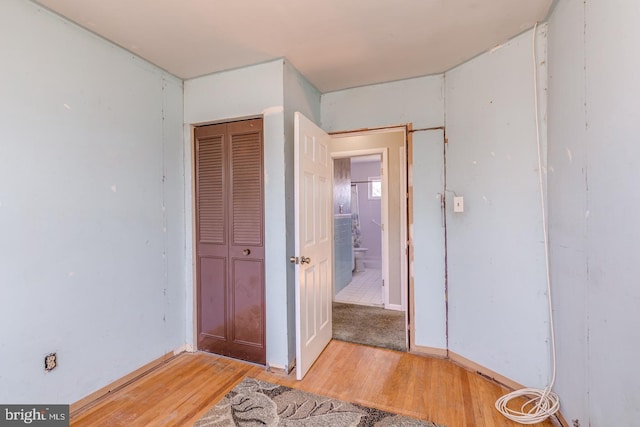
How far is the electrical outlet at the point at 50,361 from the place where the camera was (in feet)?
5.48

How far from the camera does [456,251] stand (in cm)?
241

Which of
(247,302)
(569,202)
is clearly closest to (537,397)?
(569,202)

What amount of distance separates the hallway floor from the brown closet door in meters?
2.03

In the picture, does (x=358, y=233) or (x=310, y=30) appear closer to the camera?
(x=310, y=30)

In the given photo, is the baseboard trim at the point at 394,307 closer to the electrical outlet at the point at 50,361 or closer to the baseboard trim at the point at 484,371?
the baseboard trim at the point at 484,371

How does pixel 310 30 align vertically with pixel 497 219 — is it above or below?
above

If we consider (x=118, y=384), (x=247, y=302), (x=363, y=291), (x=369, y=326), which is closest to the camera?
(x=118, y=384)

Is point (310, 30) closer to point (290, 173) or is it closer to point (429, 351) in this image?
point (290, 173)

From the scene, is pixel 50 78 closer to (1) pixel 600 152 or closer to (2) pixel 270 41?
(2) pixel 270 41

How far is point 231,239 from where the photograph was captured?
8.18ft

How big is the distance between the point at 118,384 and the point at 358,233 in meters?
5.11

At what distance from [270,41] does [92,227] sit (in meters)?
1.73

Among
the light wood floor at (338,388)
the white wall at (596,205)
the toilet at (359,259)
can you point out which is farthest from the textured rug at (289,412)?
the toilet at (359,259)

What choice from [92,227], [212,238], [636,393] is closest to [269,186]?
[212,238]
